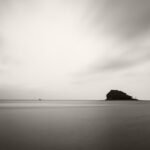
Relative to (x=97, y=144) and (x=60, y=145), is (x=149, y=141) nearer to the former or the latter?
(x=97, y=144)

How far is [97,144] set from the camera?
1942cm

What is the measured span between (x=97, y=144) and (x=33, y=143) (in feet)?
23.1

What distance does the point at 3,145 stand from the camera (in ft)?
60.8

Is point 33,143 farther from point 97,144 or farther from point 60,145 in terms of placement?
point 97,144

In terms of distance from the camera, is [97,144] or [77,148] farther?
[97,144]

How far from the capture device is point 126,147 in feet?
58.5

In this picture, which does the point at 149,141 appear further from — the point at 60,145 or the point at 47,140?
the point at 47,140

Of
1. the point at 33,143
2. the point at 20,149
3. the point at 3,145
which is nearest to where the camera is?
the point at 20,149

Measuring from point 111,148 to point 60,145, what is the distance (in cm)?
529

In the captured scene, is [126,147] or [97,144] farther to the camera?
[97,144]

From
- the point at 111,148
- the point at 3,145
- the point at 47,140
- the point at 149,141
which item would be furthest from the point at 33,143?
the point at 149,141

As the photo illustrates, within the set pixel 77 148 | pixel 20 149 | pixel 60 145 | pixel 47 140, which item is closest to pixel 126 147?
pixel 77 148

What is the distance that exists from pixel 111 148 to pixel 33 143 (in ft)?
27.7

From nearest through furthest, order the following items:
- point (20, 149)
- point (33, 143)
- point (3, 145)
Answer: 1. point (20, 149)
2. point (3, 145)
3. point (33, 143)
